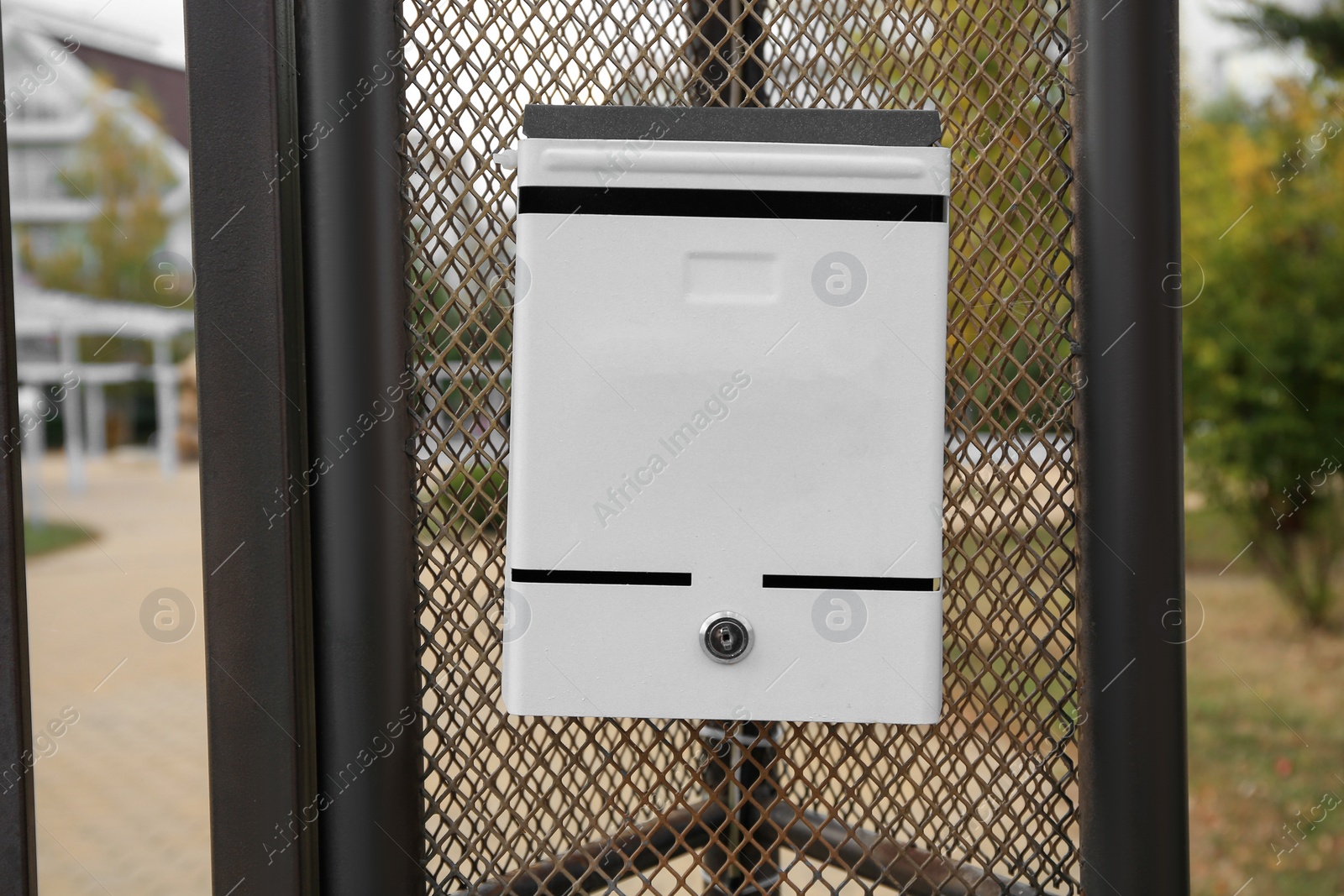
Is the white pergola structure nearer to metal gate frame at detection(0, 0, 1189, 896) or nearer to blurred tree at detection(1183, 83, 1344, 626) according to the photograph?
blurred tree at detection(1183, 83, 1344, 626)

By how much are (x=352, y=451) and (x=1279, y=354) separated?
732 cm

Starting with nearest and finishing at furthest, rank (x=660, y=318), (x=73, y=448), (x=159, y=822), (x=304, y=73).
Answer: (x=660, y=318) → (x=304, y=73) → (x=159, y=822) → (x=73, y=448)

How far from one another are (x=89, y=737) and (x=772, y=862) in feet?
24.6

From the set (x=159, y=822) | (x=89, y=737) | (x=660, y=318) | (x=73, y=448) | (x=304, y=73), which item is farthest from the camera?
(x=73, y=448)

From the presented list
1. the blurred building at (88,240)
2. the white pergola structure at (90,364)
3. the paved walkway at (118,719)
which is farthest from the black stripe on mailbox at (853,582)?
the blurred building at (88,240)

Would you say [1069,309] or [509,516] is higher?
[1069,309]

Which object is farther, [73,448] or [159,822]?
[73,448]

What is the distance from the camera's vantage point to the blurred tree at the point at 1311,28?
7.64m

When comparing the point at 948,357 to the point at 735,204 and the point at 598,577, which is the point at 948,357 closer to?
the point at 735,204

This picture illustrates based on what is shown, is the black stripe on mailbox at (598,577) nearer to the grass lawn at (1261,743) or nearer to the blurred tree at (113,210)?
the grass lawn at (1261,743)

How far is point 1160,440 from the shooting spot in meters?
1.64

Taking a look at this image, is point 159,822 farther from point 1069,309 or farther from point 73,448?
point 73,448

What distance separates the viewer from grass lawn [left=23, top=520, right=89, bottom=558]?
14148mm

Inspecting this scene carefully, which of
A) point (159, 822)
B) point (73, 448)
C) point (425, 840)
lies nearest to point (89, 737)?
point (159, 822)
